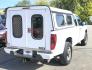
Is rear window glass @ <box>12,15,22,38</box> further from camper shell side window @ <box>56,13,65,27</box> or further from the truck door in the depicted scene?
camper shell side window @ <box>56,13,65,27</box>

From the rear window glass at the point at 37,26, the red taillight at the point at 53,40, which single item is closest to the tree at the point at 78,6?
the rear window glass at the point at 37,26

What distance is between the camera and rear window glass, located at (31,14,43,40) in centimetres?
867

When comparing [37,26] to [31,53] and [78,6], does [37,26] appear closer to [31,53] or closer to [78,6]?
[31,53]

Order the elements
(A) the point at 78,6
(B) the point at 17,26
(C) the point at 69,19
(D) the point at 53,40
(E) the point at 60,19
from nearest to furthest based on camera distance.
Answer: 1. (D) the point at 53,40
2. (B) the point at 17,26
3. (E) the point at 60,19
4. (C) the point at 69,19
5. (A) the point at 78,6

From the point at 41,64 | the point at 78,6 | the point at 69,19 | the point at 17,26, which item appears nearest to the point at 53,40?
the point at 17,26

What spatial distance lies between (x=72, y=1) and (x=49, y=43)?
3379 cm

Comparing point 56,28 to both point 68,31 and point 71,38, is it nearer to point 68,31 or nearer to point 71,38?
point 68,31

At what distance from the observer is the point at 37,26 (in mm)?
8758

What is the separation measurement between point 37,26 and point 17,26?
0.86 meters

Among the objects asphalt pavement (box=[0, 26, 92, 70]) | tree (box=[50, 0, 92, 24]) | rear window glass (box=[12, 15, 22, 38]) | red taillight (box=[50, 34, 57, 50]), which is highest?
tree (box=[50, 0, 92, 24])

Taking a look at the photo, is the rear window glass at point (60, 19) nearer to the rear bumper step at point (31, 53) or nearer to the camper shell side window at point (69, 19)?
the camper shell side window at point (69, 19)

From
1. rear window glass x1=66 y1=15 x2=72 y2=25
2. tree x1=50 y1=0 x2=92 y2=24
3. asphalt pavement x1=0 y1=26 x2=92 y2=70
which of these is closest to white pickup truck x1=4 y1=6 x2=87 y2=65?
asphalt pavement x1=0 y1=26 x2=92 y2=70

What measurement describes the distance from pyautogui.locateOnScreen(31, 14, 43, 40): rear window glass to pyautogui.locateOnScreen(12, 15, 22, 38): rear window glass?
1.79 feet

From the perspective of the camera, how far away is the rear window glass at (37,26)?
867 cm
